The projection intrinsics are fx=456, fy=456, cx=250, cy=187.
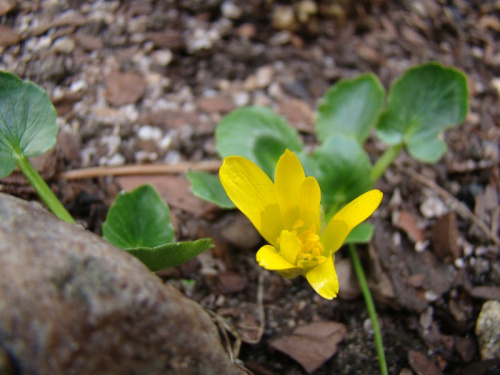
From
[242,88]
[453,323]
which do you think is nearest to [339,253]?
[453,323]

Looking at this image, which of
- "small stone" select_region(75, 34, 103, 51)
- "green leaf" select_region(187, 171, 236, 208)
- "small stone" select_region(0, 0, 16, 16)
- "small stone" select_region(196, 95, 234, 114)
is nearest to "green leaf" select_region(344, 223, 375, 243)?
"green leaf" select_region(187, 171, 236, 208)

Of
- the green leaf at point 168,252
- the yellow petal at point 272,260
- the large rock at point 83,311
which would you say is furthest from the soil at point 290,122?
the large rock at point 83,311

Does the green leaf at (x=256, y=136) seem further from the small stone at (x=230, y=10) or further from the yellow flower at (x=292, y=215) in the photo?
the small stone at (x=230, y=10)

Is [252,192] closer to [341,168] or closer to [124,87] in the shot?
[341,168]

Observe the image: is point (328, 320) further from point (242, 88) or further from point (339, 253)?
point (242, 88)

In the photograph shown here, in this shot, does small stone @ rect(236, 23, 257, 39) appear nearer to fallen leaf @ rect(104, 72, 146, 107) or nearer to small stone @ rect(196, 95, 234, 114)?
small stone @ rect(196, 95, 234, 114)

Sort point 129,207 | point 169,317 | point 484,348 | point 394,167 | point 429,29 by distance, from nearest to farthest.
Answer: point 169,317 < point 129,207 < point 484,348 < point 394,167 < point 429,29
